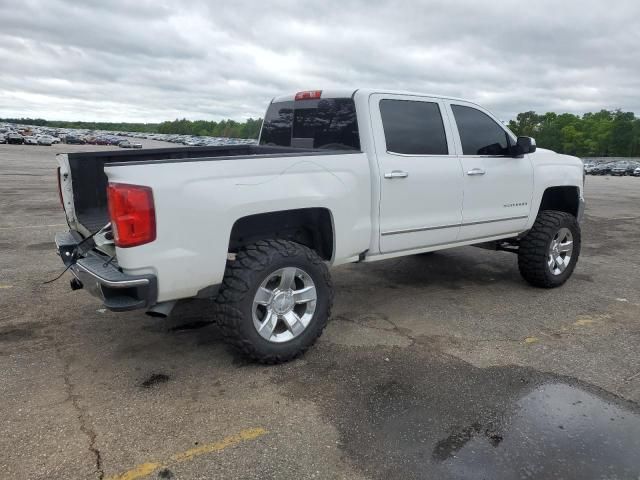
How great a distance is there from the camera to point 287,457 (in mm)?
2750

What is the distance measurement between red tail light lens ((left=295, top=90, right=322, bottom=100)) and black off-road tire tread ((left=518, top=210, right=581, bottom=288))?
9.07 feet

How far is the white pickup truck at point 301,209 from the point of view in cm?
322

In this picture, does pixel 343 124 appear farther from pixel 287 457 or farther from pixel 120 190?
pixel 287 457

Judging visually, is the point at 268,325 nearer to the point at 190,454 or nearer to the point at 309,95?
the point at 190,454

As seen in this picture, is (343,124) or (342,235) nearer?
(342,235)

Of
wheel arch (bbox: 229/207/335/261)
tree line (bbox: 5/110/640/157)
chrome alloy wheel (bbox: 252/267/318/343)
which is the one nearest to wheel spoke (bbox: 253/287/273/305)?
chrome alloy wheel (bbox: 252/267/318/343)

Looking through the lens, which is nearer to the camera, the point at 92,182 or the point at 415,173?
the point at 92,182

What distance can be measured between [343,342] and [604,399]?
1864mm

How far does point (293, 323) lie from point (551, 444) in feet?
5.91

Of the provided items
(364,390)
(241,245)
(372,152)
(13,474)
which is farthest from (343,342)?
(13,474)

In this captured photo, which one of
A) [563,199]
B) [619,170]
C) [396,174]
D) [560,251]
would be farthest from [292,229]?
[619,170]

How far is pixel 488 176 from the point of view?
5.15 m

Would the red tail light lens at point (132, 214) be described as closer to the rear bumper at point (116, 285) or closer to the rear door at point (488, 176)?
the rear bumper at point (116, 285)

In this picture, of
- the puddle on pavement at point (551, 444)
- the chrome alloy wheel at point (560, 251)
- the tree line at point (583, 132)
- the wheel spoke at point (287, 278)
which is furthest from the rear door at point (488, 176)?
the tree line at point (583, 132)
